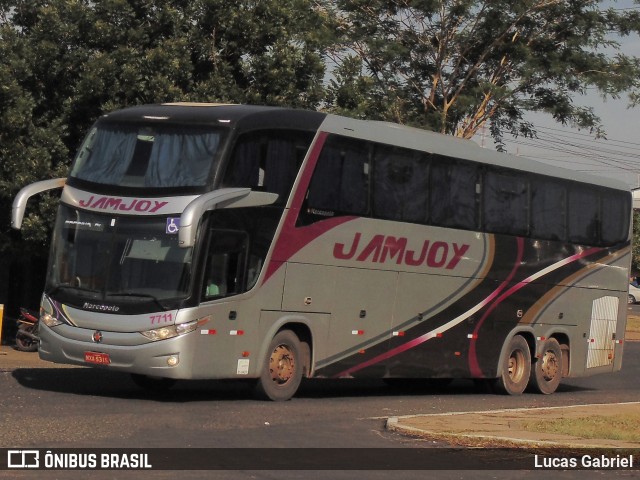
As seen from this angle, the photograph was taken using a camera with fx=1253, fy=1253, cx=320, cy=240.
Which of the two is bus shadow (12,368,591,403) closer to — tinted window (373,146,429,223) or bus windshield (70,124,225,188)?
bus windshield (70,124,225,188)

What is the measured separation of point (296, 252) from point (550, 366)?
826 cm

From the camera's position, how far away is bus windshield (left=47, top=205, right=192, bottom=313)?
16953 mm

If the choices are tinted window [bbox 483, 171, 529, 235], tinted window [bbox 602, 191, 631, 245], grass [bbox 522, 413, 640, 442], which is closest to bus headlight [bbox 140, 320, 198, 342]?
grass [bbox 522, 413, 640, 442]

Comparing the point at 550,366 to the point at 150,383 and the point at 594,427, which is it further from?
the point at 594,427

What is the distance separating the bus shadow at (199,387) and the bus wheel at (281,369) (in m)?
0.30

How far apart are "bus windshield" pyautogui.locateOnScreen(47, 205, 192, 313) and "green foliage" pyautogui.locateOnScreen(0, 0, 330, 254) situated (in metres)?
9.09

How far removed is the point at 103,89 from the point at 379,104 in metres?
10.1

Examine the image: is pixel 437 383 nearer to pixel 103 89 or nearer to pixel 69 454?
pixel 103 89

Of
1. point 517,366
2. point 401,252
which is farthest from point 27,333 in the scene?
point 517,366

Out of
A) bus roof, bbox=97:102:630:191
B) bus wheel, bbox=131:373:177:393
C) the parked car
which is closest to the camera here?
bus roof, bbox=97:102:630:191

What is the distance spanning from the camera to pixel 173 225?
16844 mm

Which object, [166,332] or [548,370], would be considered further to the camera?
[548,370]

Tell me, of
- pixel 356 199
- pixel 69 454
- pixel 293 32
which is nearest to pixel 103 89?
pixel 293 32

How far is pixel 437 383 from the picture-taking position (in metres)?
25.8
